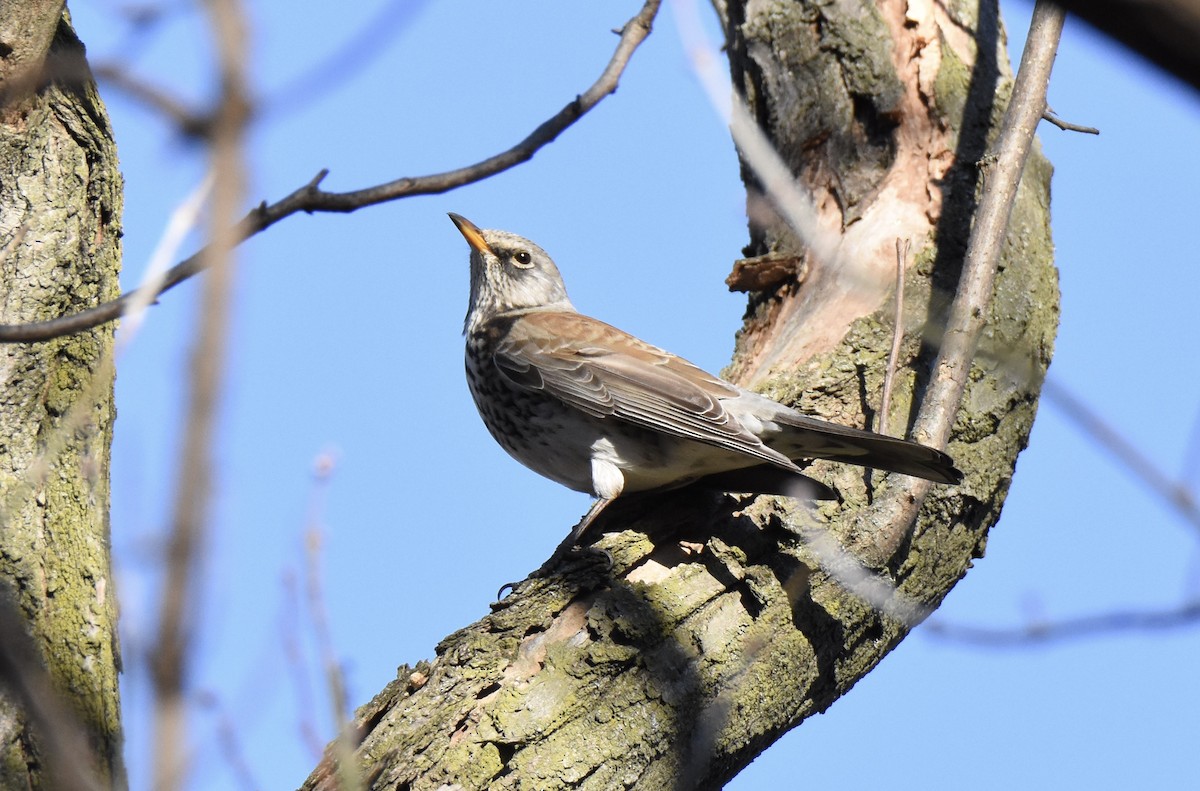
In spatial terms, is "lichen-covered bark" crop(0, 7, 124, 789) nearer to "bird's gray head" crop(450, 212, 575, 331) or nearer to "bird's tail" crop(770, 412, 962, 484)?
"bird's tail" crop(770, 412, 962, 484)

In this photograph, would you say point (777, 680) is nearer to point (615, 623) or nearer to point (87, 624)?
point (615, 623)

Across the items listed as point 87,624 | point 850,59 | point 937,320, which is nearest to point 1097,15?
point 87,624

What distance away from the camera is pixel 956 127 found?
536 cm

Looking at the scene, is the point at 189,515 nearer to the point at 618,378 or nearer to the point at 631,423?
the point at 631,423

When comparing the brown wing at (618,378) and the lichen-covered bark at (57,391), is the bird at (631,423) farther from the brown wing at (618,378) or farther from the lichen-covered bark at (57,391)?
the lichen-covered bark at (57,391)

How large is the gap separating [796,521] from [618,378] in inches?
47.0

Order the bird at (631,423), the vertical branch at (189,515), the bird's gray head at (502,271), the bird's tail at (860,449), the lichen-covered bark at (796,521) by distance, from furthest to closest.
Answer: the bird's gray head at (502,271)
the bird at (631,423)
the bird's tail at (860,449)
the lichen-covered bark at (796,521)
the vertical branch at (189,515)

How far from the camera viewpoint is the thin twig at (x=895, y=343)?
4.57m

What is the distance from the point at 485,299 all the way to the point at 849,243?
2114 millimetres

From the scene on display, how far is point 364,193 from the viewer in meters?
2.08

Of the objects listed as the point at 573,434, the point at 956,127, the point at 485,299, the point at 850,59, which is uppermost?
the point at 485,299

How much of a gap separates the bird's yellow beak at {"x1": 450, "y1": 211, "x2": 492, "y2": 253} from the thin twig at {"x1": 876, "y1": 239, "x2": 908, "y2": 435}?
2.45m

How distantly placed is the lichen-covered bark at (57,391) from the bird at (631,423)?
182cm

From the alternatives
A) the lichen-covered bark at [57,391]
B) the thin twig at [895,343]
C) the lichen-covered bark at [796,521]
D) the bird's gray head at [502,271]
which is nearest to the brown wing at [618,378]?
the lichen-covered bark at [796,521]
